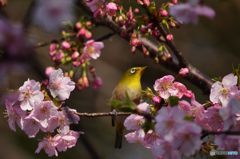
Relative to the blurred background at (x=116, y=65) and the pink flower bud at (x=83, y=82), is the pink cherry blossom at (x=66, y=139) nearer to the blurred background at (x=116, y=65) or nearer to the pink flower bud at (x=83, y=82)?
the pink flower bud at (x=83, y=82)

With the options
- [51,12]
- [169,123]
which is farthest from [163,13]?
[51,12]

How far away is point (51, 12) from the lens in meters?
1.22

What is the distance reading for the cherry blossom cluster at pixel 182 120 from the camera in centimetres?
160

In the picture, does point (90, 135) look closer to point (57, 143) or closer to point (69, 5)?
point (57, 143)

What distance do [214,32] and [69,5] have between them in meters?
4.80

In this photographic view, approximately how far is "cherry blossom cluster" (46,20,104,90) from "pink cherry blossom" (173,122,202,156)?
87 cm

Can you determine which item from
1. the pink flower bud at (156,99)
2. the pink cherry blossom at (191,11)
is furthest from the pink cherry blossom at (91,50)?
the pink cherry blossom at (191,11)

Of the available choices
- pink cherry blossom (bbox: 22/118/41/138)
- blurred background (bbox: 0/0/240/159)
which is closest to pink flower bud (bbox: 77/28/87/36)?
pink cherry blossom (bbox: 22/118/41/138)

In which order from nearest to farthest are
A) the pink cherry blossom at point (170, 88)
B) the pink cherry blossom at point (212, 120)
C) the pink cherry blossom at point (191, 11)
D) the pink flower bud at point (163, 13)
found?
the pink cherry blossom at point (191, 11), the pink cherry blossom at point (212, 120), the pink cherry blossom at point (170, 88), the pink flower bud at point (163, 13)

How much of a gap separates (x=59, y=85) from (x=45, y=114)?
112 millimetres

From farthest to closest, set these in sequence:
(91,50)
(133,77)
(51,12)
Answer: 1. (133,77)
2. (91,50)
3. (51,12)

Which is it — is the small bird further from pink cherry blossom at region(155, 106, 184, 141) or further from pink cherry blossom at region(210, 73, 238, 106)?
pink cherry blossom at region(155, 106, 184, 141)

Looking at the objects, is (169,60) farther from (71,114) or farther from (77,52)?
(71,114)

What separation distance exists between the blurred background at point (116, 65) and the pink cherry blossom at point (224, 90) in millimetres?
3297
